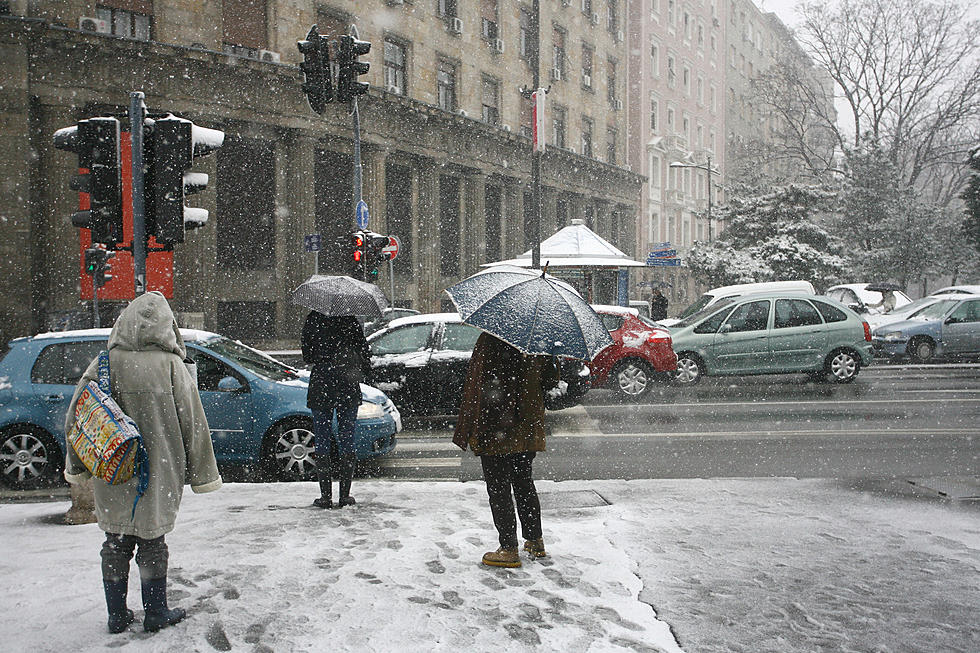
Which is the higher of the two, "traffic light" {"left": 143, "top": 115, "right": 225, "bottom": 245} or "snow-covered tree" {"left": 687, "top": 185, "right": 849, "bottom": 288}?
"snow-covered tree" {"left": 687, "top": 185, "right": 849, "bottom": 288}

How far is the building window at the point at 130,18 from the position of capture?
20.7m

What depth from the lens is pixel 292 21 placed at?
24219 mm

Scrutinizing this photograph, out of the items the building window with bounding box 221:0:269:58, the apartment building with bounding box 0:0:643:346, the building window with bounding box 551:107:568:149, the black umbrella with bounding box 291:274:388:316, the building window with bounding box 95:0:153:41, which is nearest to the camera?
the black umbrella with bounding box 291:274:388:316

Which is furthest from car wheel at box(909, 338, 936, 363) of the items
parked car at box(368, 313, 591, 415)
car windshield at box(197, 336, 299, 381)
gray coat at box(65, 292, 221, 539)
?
gray coat at box(65, 292, 221, 539)

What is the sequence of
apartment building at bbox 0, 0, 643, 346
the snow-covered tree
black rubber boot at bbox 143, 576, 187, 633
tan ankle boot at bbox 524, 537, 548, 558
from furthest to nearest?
1. the snow-covered tree
2. apartment building at bbox 0, 0, 643, 346
3. tan ankle boot at bbox 524, 537, 548, 558
4. black rubber boot at bbox 143, 576, 187, 633

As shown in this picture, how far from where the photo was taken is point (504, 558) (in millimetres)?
5004

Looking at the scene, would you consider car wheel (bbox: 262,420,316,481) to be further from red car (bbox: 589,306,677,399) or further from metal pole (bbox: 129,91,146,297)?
red car (bbox: 589,306,677,399)

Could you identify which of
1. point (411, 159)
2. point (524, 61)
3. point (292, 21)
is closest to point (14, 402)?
point (292, 21)

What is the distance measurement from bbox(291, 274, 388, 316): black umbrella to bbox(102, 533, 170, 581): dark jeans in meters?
2.75

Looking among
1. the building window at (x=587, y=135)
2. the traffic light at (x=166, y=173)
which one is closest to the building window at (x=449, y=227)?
the building window at (x=587, y=135)

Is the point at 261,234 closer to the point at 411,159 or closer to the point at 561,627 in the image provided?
the point at 411,159

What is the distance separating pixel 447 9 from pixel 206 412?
26.9 meters

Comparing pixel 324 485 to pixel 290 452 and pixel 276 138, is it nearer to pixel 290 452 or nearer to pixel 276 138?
pixel 290 452

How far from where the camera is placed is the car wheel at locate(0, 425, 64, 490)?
7.97m
